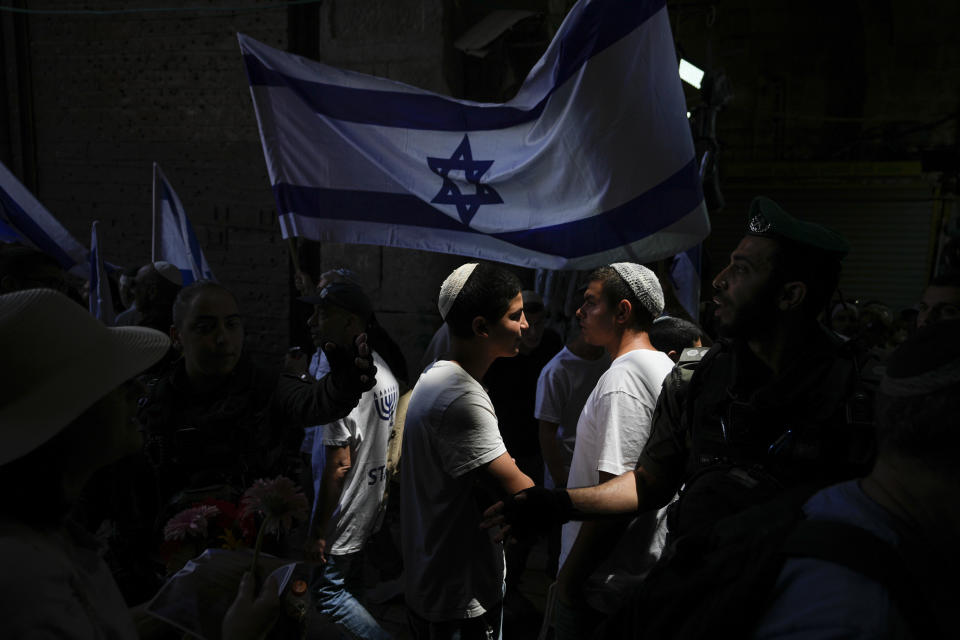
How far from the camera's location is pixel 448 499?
8.21 ft

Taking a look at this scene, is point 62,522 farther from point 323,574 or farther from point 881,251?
point 881,251

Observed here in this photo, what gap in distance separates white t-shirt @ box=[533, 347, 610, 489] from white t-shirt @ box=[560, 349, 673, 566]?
3.53 feet

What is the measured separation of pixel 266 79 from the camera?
3604 mm

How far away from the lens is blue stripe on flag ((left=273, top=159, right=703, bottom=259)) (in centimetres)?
300

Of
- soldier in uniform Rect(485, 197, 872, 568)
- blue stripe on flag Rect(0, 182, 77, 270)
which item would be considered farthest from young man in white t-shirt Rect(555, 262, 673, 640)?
blue stripe on flag Rect(0, 182, 77, 270)

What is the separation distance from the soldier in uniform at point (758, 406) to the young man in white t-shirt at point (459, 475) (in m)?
0.34

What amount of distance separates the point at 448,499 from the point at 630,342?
1124 millimetres

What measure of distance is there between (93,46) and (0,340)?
25.1 feet

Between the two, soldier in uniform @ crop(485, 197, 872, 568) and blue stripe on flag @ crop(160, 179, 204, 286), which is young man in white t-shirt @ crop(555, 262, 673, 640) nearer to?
soldier in uniform @ crop(485, 197, 872, 568)

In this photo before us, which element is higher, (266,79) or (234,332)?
(266,79)

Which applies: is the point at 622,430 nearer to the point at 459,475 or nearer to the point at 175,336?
the point at 459,475

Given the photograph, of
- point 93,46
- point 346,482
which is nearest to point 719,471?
point 346,482

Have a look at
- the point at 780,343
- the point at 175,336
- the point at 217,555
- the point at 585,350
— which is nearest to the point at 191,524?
the point at 217,555

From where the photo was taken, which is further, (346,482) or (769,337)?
(346,482)
